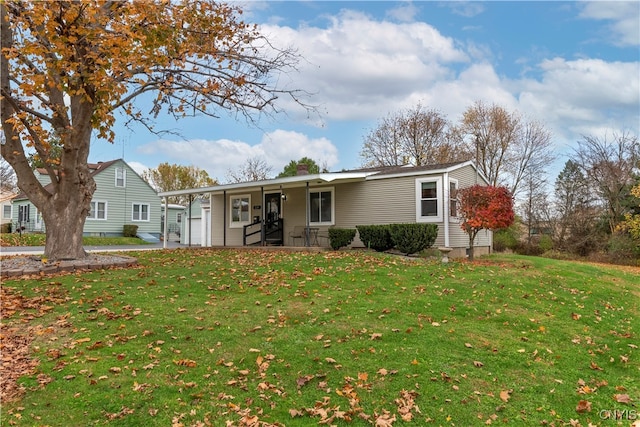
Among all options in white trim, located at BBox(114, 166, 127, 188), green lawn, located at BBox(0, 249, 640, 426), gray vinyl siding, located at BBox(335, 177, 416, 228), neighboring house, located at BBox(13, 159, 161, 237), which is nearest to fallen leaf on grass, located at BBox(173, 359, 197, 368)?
green lawn, located at BBox(0, 249, 640, 426)

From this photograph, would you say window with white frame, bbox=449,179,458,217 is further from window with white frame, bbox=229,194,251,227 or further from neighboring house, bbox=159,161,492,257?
window with white frame, bbox=229,194,251,227

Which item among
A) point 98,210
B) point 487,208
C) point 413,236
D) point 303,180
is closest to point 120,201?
point 98,210

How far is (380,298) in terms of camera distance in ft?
22.3

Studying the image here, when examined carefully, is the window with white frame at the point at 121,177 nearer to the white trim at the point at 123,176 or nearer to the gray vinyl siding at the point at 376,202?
the white trim at the point at 123,176

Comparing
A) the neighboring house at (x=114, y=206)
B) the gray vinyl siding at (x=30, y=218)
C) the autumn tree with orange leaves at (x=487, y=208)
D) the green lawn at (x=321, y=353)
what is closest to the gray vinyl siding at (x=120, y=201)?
the neighboring house at (x=114, y=206)

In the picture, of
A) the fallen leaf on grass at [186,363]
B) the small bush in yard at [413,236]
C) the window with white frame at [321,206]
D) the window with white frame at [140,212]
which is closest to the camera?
the fallen leaf on grass at [186,363]

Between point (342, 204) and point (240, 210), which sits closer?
point (342, 204)

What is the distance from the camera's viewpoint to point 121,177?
32188 mm

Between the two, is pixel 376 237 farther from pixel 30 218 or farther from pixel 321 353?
pixel 30 218

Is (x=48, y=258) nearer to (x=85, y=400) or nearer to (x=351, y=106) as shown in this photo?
(x=85, y=400)

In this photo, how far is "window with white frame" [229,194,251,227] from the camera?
1940cm

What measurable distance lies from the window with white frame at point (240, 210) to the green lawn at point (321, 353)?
449 inches

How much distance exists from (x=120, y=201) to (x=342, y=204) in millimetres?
22298

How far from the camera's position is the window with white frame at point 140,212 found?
108 ft
